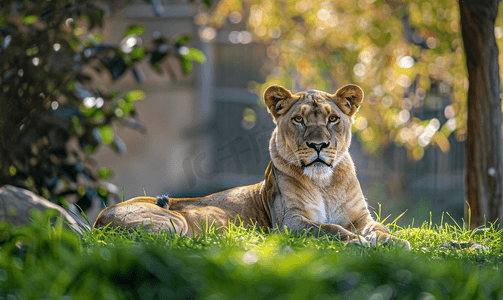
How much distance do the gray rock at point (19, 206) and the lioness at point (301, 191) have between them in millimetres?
378

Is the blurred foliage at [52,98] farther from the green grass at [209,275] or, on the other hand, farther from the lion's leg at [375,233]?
the green grass at [209,275]

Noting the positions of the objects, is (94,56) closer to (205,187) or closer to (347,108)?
(347,108)

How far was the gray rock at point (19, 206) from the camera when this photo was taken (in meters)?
3.31

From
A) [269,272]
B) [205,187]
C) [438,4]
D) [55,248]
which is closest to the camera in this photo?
[269,272]

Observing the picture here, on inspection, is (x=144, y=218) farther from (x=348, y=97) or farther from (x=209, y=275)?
(x=348, y=97)

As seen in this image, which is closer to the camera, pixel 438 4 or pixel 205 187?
pixel 438 4

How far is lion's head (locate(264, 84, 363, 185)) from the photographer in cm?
351

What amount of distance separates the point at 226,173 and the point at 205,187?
98 centimetres

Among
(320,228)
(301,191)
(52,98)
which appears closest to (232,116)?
(52,98)

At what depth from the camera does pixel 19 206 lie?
3.38 meters

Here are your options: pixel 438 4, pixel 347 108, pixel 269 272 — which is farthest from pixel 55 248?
pixel 438 4

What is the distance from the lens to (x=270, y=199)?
3.91 m

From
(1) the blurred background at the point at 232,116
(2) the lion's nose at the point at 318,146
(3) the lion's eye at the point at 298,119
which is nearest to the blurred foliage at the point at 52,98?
(3) the lion's eye at the point at 298,119

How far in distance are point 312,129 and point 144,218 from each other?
1.29 metres
